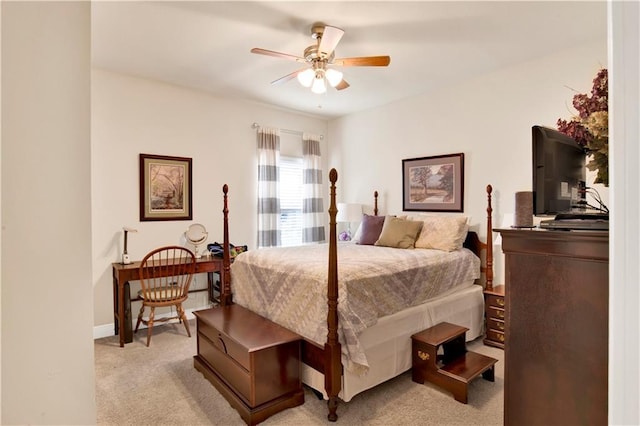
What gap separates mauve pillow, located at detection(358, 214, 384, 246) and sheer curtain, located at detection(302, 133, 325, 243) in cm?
112

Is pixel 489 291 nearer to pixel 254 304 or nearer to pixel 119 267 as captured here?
pixel 254 304

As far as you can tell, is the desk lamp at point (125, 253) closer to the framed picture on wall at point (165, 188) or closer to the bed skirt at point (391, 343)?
the framed picture on wall at point (165, 188)

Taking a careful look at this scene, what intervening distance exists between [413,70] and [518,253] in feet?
9.52

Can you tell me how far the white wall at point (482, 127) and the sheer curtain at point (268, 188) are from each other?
4.21 feet

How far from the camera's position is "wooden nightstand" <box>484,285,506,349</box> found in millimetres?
3174

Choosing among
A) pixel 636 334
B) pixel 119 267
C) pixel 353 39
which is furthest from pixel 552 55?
pixel 119 267

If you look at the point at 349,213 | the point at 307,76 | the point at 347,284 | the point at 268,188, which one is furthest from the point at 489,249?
the point at 268,188

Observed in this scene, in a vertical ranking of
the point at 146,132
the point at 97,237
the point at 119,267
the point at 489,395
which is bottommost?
the point at 489,395

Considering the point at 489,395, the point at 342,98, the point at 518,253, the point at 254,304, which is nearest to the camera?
the point at 518,253

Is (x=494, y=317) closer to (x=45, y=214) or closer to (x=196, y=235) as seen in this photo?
(x=196, y=235)

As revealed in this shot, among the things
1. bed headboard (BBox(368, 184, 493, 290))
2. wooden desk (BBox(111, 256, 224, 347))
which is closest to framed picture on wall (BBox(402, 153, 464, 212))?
bed headboard (BBox(368, 184, 493, 290))

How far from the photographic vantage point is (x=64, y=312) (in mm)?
598

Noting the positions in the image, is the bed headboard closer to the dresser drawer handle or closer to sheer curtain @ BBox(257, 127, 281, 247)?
the dresser drawer handle

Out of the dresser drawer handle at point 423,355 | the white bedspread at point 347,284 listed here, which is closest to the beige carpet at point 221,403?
the dresser drawer handle at point 423,355
